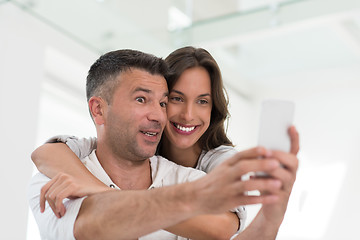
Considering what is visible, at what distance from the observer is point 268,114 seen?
93 cm

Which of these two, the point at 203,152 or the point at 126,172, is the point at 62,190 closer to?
the point at 126,172

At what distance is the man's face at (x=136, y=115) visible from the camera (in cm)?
160

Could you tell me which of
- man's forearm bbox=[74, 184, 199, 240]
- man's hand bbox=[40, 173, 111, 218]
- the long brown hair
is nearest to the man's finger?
man's forearm bbox=[74, 184, 199, 240]

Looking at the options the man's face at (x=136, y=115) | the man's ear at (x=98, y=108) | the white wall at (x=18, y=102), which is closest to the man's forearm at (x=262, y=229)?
the man's face at (x=136, y=115)

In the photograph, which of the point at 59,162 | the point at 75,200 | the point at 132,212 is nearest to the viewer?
the point at 132,212

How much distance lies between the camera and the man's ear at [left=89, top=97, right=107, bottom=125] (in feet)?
5.60

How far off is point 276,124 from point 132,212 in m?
0.36

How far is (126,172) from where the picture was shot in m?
1.68

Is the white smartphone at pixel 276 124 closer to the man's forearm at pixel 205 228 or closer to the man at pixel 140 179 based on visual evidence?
the man at pixel 140 179

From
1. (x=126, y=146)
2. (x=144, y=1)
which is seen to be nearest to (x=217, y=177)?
(x=126, y=146)

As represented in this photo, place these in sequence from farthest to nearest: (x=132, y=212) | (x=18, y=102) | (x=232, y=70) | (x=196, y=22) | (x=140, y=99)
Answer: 1. (x=232, y=70)
2. (x=196, y=22)
3. (x=18, y=102)
4. (x=140, y=99)
5. (x=132, y=212)

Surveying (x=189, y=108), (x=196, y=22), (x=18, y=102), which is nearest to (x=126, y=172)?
(x=189, y=108)

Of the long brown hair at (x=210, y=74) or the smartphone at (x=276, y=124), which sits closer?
the smartphone at (x=276, y=124)

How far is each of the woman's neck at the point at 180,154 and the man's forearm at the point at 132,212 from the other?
0.85 m
